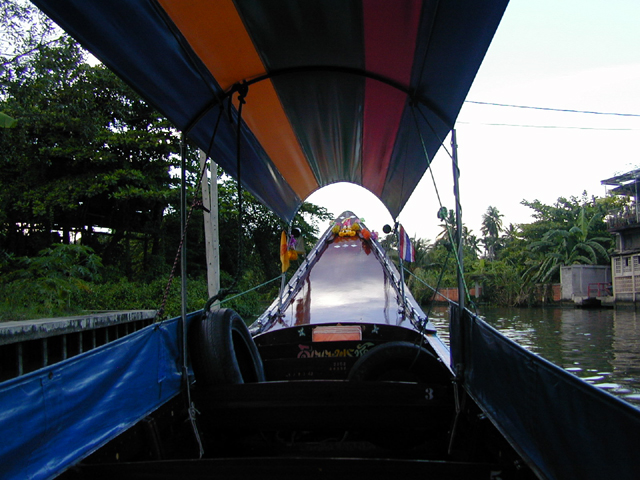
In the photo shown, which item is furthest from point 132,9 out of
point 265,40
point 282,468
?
point 282,468

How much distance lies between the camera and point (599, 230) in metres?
32.3

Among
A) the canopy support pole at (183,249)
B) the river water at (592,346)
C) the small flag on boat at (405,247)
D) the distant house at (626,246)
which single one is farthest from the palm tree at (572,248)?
the canopy support pole at (183,249)

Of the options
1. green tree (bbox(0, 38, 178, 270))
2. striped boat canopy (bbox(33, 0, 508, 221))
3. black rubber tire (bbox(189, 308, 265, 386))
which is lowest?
black rubber tire (bbox(189, 308, 265, 386))

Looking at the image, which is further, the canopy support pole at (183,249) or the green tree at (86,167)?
the green tree at (86,167)

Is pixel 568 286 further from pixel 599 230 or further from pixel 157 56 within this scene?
pixel 157 56

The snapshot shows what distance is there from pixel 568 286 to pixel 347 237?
86.5ft

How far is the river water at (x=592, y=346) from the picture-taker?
29.6 ft

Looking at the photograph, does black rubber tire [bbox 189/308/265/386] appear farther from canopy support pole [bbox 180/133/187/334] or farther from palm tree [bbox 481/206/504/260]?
palm tree [bbox 481/206/504/260]

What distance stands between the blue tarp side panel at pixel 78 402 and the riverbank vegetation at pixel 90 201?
22.7 feet

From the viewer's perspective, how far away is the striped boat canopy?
2.06 meters

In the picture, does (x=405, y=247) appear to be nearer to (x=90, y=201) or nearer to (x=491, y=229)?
(x=90, y=201)

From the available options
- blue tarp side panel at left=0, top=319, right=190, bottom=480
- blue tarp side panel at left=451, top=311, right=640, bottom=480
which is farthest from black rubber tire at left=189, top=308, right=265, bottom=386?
blue tarp side panel at left=451, top=311, right=640, bottom=480

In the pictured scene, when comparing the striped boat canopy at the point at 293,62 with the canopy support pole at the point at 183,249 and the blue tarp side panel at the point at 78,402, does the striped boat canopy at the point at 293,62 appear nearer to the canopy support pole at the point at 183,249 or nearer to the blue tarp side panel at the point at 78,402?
the canopy support pole at the point at 183,249

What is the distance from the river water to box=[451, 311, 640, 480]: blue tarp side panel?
5.55 m
